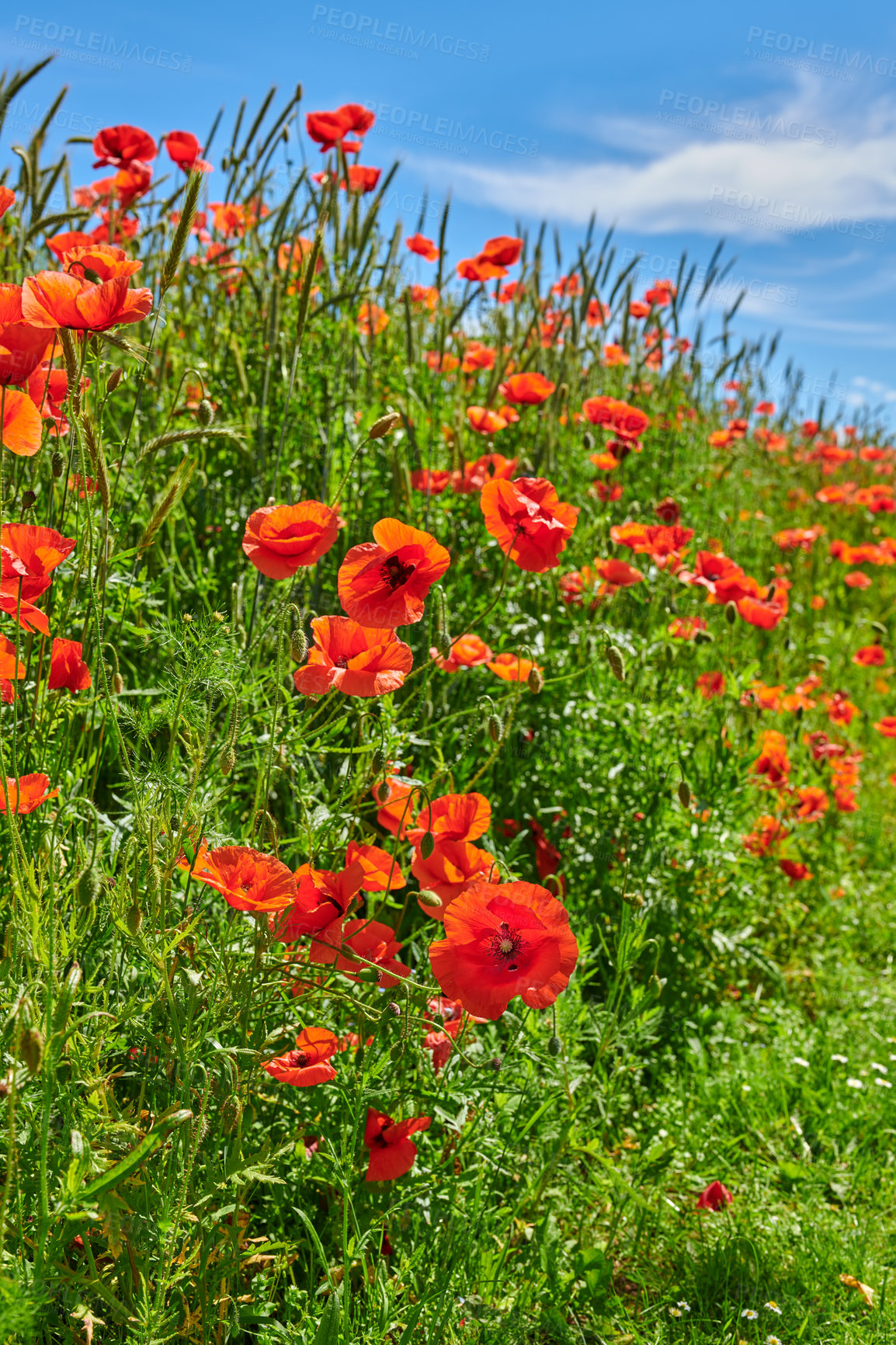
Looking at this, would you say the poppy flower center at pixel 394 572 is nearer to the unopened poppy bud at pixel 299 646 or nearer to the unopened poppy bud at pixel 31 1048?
the unopened poppy bud at pixel 299 646

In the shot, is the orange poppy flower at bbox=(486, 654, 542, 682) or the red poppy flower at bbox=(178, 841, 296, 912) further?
the orange poppy flower at bbox=(486, 654, 542, 682)

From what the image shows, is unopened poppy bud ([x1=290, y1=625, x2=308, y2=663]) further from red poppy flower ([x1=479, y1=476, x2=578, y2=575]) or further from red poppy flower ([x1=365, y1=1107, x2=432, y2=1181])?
red poppy flower ([x1=365, y1=1107, x2=432, y2=1181])

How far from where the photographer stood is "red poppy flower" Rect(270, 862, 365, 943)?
4.22 ft

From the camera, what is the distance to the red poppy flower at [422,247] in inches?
148

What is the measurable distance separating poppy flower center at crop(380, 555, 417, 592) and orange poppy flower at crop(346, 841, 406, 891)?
0.40 meters

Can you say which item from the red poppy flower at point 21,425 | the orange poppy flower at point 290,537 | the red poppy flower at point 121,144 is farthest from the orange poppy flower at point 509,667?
the red poppy flower at point 121,144

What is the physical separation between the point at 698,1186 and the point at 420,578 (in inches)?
58.2

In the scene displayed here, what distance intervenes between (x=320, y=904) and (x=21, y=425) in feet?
2.70

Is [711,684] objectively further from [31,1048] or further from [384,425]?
[31,1048]

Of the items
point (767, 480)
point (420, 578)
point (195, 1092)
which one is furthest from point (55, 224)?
point (767, 480)

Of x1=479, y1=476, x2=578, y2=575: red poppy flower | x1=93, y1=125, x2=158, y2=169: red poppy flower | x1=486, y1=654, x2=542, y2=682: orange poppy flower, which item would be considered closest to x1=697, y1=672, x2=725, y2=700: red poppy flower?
x1=486, y1=654, x2=542, y2=682: orange poppy flower

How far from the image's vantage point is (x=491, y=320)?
4.46 metres

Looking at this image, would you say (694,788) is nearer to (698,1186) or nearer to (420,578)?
(698,1186)

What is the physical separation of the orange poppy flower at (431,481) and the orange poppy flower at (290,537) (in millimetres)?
1195
